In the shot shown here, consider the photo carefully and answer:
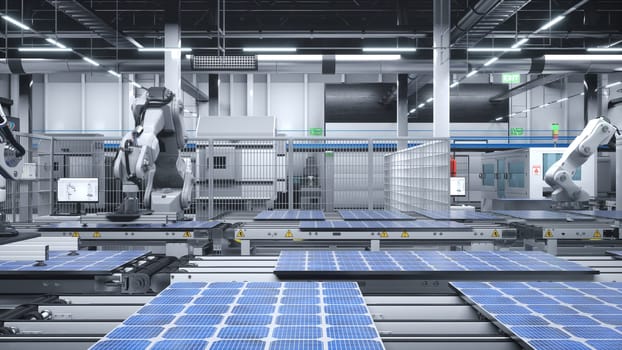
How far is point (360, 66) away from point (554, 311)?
382 inches

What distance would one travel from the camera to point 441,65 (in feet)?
26.3

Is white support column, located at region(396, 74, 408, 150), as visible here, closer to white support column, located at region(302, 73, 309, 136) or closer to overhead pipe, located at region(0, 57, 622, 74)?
overhead pipe, located at region(0, 57, 622, 74)

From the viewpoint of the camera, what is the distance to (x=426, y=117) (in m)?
17.9

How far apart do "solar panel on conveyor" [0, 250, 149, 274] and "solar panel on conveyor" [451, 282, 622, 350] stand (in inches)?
74.6

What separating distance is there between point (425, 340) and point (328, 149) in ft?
16.6

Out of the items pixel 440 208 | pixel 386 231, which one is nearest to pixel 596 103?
pixel 440 208

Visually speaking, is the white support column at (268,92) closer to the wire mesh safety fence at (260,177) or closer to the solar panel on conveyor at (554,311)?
the wire mesh safety fence at (260,177)

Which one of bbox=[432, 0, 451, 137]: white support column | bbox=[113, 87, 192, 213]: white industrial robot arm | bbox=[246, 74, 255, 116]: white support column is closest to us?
bbox=[113, 87, 192, 213]: white industrial robot arm

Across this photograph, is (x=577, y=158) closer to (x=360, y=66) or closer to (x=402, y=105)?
(x=360, y=66)

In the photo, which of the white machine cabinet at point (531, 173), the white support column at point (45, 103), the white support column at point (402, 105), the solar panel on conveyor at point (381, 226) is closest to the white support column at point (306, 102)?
the white support column at point (402, 105)

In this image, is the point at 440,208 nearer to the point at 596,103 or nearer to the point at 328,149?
the point at 328,149

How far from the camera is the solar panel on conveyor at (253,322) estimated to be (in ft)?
4.01

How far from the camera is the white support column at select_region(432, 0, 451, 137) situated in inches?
309

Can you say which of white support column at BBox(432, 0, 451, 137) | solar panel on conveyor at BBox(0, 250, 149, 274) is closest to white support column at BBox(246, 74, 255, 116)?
white support column at BBox(432, 0, 451, 137)
